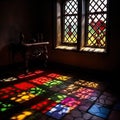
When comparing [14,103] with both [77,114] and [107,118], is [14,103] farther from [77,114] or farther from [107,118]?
[107,118]

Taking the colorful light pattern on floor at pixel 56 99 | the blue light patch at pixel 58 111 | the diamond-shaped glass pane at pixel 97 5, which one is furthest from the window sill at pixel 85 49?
the blue light patch at pixel 58 111

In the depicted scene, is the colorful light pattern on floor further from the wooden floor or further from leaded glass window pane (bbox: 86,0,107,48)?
leaded glass window pane (bbox: 86,0,107,48)

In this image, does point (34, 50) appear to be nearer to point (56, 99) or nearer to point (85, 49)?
point (85, 49)

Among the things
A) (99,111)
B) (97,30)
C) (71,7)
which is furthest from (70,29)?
(99,111)

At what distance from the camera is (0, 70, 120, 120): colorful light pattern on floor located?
243 centimetres

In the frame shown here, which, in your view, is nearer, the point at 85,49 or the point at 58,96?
the point at 58,96

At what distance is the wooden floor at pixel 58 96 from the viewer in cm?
244

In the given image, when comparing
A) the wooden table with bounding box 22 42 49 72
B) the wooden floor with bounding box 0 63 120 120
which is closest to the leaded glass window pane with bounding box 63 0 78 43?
the wooden table with bounding box 22 42 49 72

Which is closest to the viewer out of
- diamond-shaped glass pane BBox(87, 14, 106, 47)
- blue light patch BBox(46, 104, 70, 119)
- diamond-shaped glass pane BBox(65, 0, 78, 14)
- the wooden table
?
blue light patch BBox(46, 104, 70, 119)

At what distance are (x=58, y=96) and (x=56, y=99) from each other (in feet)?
0.46

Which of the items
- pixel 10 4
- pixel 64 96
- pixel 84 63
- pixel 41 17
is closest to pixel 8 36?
pixel 10 4

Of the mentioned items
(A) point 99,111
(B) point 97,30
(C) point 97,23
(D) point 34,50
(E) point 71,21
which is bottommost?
(A) point 99,111

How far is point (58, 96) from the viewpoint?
3.09m

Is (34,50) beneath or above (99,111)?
above
